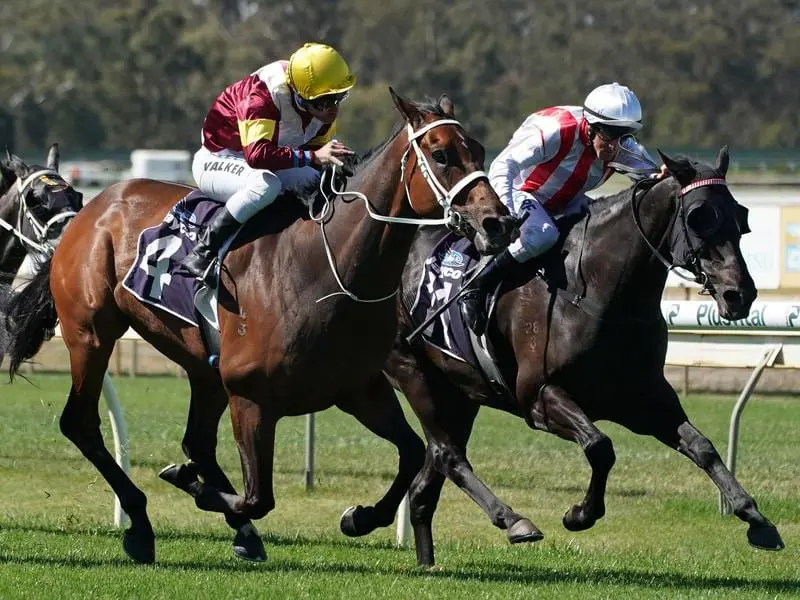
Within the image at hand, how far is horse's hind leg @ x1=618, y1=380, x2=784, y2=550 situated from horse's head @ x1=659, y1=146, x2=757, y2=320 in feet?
1.72

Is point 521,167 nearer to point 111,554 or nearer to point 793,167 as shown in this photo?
point 111,554

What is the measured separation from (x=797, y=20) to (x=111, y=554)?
197 feet

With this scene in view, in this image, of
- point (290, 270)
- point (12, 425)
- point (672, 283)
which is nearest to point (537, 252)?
point (290, 270)

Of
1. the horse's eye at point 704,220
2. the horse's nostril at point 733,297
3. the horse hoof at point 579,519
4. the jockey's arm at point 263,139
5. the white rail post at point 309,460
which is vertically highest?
the jockey's arm at point 263,139

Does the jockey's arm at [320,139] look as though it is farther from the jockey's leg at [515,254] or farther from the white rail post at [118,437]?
the white rail post at [118,437]

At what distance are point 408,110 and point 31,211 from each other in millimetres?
3467

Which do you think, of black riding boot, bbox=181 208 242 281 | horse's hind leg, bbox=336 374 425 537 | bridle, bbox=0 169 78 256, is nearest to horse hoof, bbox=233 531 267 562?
horse's hind leg, bbox=336 374 425 537

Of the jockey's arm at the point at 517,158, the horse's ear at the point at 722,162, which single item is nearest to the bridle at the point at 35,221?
the jockey's arm at the point at 517,158

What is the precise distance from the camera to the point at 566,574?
255 inches

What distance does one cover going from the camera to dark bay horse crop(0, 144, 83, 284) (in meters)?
8.34

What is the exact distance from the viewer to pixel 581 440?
20.5 feet

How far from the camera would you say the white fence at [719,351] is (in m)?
7.95

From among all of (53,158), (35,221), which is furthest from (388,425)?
(53,158)

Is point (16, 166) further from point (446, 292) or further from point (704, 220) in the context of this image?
point (704, 220)
